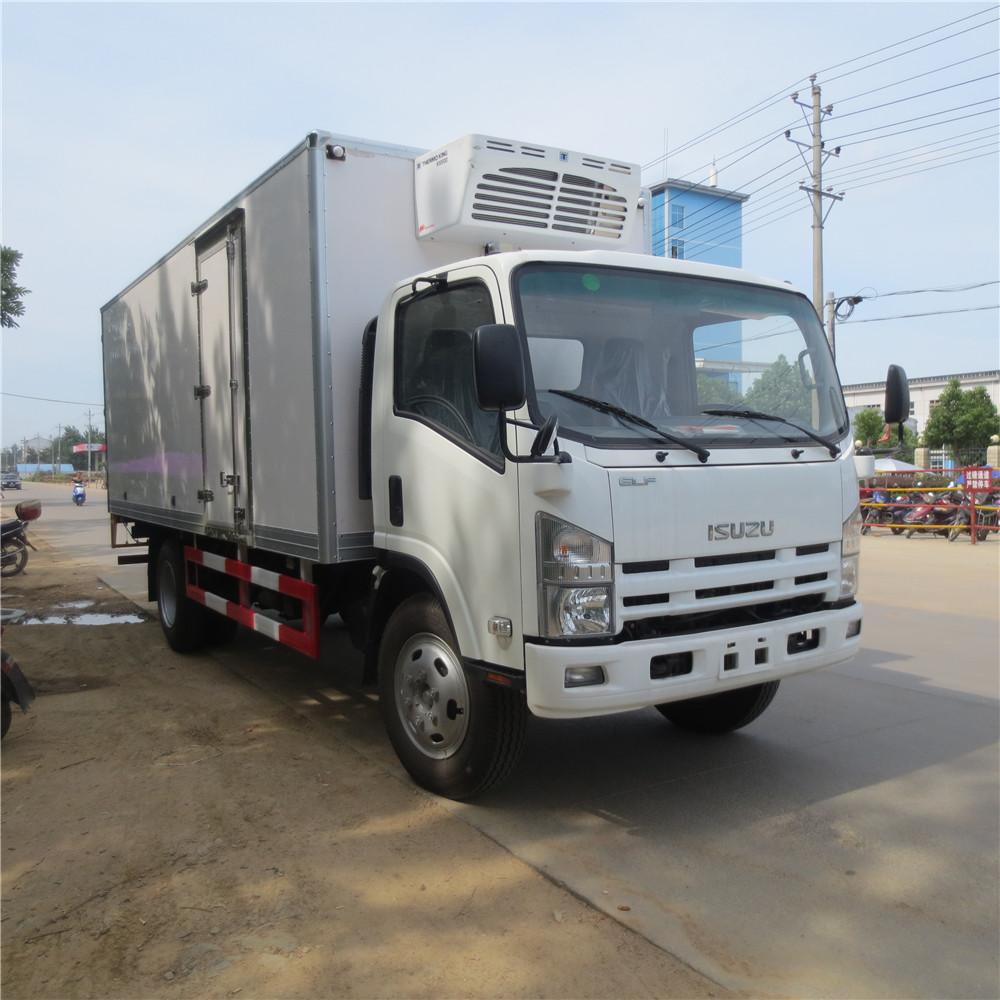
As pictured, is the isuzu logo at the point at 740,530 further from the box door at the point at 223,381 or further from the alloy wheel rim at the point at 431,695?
the box door at the point at 223,381

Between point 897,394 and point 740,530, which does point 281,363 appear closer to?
point 740,530

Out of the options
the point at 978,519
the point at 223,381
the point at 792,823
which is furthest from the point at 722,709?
the point at 978,519

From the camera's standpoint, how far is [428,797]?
4391 millimetres

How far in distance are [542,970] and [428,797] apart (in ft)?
5.07

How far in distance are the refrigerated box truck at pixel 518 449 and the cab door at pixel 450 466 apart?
1 centimetres

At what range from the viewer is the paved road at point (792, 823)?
307cm

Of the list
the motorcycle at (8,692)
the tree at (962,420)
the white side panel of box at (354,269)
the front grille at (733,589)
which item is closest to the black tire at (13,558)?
the motorcycle at (8,692)

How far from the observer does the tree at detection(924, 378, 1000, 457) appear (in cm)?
3891

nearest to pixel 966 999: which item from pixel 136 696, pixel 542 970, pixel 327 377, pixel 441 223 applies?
pixel 542 970

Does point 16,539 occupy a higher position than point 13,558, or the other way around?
point 16,539

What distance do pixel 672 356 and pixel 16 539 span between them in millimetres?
12464

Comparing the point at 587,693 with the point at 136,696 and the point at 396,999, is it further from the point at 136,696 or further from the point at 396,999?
the point at 136,696

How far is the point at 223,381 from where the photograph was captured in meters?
6.23


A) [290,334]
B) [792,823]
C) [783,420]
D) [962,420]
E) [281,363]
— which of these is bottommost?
[792,823]
